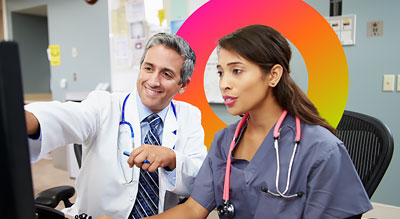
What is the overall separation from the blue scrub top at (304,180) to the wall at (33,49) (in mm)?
5498

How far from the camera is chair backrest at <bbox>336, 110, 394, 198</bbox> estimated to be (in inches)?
45.9

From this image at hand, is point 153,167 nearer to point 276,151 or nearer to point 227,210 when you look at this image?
point 227,210

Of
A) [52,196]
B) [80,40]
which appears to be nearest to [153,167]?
[52,196]

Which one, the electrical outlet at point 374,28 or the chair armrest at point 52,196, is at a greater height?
the electrical outlet at point 374,28

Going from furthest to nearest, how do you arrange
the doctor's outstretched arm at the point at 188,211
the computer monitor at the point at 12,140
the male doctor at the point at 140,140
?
the male doctor at the point at 140,140 → the doctor's outstretched arm at the point at 188,211 → the computer monitor at the point at 12,140

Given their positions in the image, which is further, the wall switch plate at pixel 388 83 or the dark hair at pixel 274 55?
the wall switch plate at pixel 388 83

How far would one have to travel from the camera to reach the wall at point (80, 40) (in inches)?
162

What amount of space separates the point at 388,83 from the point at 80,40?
3.80m

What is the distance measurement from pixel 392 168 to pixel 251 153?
5.70 feet

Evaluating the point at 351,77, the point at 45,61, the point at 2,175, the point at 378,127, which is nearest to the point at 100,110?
the point at 2,175

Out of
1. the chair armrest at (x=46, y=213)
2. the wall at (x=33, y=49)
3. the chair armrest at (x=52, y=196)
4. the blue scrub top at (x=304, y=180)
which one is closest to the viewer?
the chair armrest at (x=46, y=213)

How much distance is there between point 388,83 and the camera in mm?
2205

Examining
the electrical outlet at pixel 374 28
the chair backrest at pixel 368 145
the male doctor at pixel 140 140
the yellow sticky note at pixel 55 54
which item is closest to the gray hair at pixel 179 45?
the male doctor at pixel 140 140

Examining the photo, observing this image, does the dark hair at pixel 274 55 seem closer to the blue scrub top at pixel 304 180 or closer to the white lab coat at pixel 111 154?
the blue scrub top at pixel 304 180
